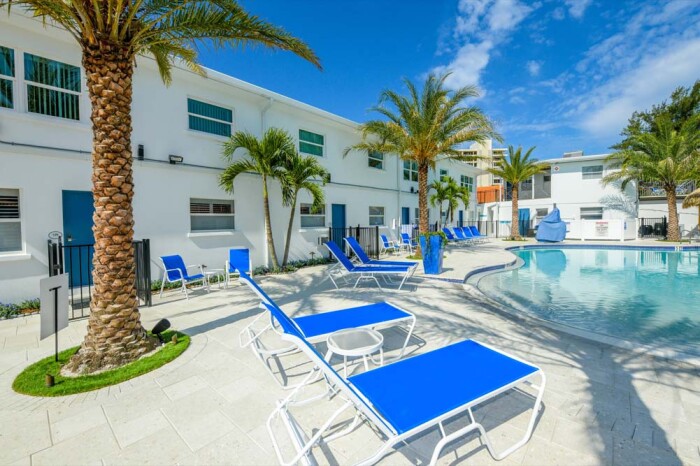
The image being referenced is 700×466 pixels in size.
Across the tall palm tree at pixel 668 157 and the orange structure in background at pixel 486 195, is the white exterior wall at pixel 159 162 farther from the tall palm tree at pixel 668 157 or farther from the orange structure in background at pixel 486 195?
the orange structure in background at pixel 486 195

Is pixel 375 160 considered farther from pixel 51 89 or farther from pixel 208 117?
pixel 51 89

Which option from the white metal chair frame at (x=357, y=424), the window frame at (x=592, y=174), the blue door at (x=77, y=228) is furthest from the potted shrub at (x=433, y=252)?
the window frame at (x=592, y=174)

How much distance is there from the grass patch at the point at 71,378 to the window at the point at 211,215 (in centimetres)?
600

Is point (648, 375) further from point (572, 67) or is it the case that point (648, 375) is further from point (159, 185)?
point (572, 67)

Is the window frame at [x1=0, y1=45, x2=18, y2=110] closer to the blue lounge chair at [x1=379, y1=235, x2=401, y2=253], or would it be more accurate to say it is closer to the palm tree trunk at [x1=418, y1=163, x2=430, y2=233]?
the palm tree trunk at [x1=418, y1=163, x2=430, y2=233]

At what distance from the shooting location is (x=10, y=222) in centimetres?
676

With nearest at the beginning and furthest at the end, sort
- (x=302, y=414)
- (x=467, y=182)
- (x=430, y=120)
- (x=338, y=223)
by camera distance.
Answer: (x=302, y=414) < (x=430, y=120) < (x=338, y=223) < (x=467, y=182)

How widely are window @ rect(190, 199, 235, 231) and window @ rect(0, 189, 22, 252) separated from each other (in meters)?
3.69

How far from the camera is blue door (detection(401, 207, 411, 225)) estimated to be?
64.0 ft

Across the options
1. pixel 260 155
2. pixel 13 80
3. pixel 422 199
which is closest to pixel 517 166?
pixel 422 199

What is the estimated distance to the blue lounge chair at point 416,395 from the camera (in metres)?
1.99

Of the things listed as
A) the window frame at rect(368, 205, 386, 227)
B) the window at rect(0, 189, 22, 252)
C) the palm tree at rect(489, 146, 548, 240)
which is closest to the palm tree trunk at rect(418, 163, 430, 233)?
the window frame at rect(368, 205, 386, 227)

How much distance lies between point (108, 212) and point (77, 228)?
5231mm

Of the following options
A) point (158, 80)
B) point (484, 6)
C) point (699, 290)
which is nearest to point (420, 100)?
point (484, 6)
